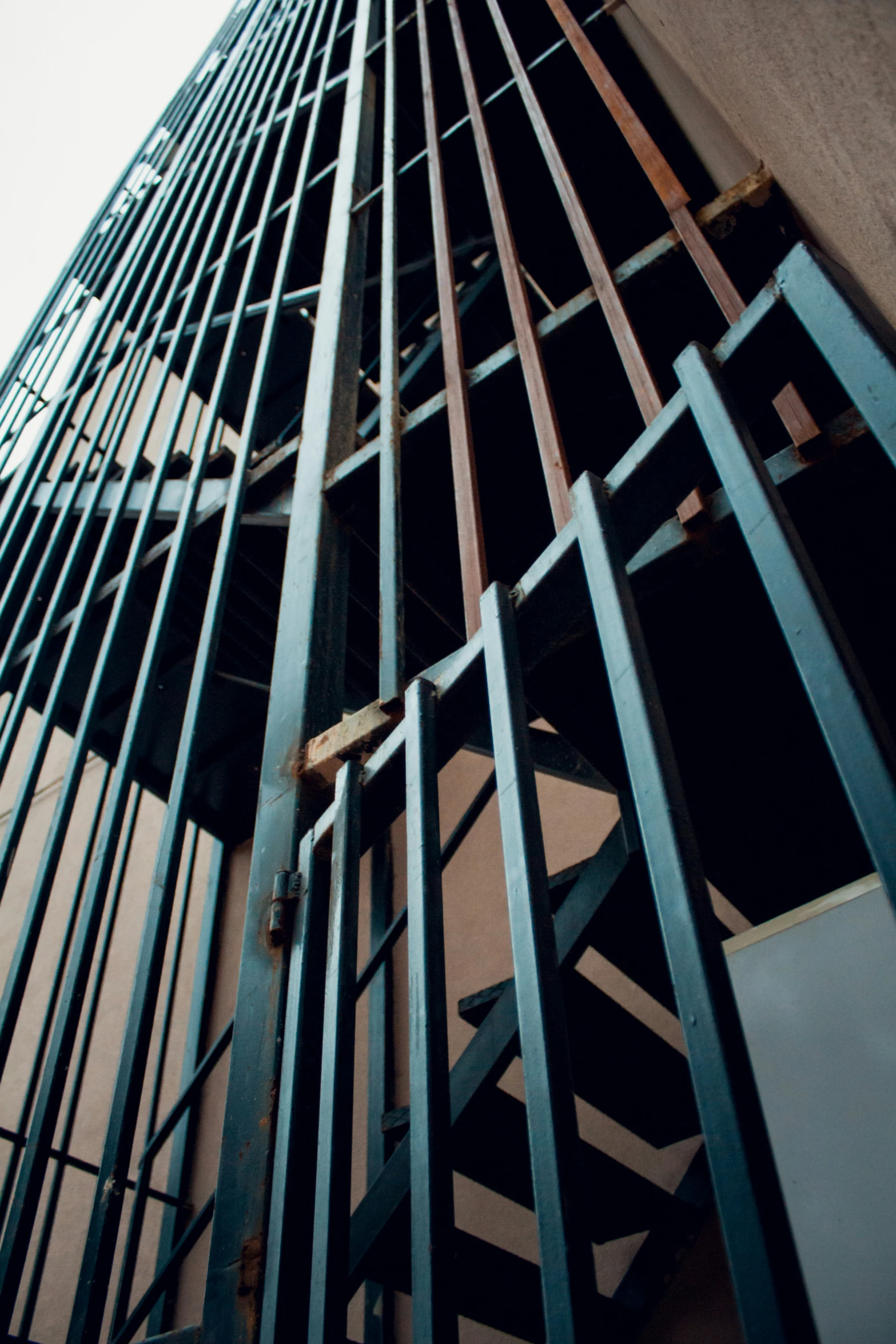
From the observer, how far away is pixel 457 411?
8.08 feet

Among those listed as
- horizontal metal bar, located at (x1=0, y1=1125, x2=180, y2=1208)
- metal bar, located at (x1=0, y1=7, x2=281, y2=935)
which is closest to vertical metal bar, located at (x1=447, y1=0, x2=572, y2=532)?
metal bar, located at (x1=0, y1=7, x2=281, y2=935)

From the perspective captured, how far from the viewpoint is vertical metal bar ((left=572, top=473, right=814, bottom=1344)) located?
73 centimetres

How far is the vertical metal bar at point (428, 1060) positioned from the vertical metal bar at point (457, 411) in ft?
1.35

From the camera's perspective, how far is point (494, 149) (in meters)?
3.72

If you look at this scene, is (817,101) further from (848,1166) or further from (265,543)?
(265,543)

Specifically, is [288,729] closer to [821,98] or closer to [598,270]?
[598,270]

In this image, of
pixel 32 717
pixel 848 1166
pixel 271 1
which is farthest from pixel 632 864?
pixel 271 1

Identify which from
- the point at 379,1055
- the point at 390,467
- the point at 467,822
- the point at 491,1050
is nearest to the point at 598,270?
the point at 390,467

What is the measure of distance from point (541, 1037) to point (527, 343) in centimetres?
199

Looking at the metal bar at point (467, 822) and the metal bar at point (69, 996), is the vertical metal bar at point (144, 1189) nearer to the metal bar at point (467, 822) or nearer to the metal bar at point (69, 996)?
the metal bar at point (69, 996)

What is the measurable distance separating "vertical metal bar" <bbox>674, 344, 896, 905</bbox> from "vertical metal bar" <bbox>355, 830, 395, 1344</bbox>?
3300 millimetres

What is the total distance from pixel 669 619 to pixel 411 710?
0.76 m

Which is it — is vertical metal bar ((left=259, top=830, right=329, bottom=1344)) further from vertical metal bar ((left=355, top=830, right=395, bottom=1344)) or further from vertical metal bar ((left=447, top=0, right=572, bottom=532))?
vertical metal bar ((left=355, top=830, right=395, bottom=1344))

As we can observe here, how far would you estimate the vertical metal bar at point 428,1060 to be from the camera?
1076 mm
